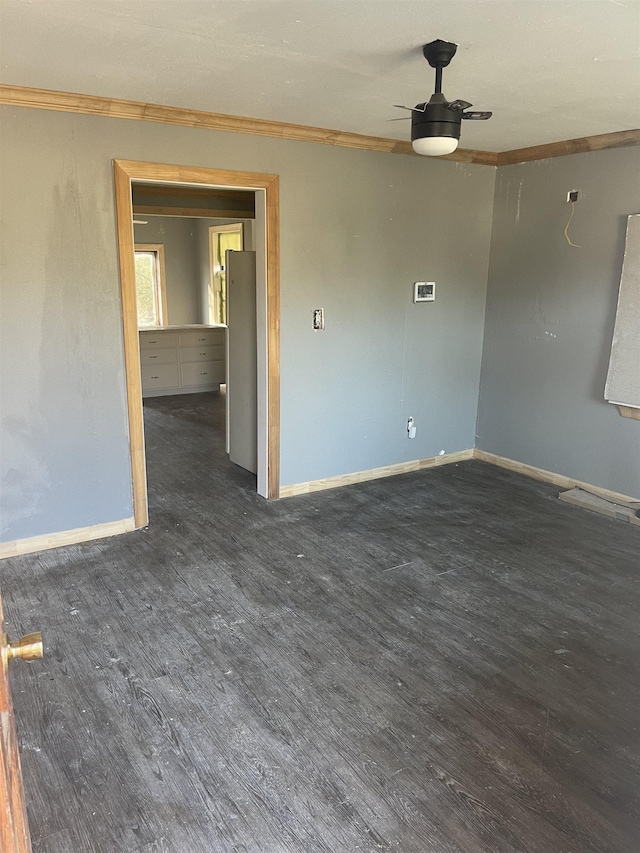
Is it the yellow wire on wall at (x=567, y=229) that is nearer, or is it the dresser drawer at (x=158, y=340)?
the yellow wire on wall at (x=567, y=229)

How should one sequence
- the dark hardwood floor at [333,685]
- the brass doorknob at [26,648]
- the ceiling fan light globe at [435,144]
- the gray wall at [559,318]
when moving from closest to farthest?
1. the brass doorknob at [26,648]
2. the dark hardwood floor at [333,685]
3. the ceiling fan light globe at [435,144]
4. the gray wall at [559,318]

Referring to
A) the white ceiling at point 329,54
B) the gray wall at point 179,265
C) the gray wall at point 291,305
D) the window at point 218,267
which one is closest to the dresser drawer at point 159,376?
the window at point 218,267

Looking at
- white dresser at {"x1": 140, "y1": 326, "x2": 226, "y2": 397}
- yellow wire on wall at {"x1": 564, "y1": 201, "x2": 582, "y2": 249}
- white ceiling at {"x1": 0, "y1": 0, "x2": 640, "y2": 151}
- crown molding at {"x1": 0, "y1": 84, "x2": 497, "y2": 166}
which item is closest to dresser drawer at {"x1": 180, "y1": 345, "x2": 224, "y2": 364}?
white dresser at {"x1": 140, "y1": 326, "x2": 226, "y2": 397}

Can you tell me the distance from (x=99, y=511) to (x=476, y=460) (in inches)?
130

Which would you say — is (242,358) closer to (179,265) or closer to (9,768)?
(9,768)

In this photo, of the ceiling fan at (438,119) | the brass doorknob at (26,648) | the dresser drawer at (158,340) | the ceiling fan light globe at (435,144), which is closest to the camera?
the brass doorknob at (26,648)

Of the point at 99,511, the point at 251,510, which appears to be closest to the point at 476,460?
the point at 251,510

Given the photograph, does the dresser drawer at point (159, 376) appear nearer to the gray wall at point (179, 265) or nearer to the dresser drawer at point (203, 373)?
the dresser drawer at point (203, 373)

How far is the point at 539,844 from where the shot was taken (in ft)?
5.85

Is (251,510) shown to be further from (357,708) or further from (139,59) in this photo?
(139,59)

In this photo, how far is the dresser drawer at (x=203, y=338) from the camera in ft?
Result: 26.2

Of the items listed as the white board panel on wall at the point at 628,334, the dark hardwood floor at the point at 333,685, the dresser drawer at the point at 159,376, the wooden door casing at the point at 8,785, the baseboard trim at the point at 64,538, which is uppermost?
the white board panel on wall at the point at 628,334

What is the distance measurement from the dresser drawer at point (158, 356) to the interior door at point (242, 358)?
9.75 ft

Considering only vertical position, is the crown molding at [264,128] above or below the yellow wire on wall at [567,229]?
above
